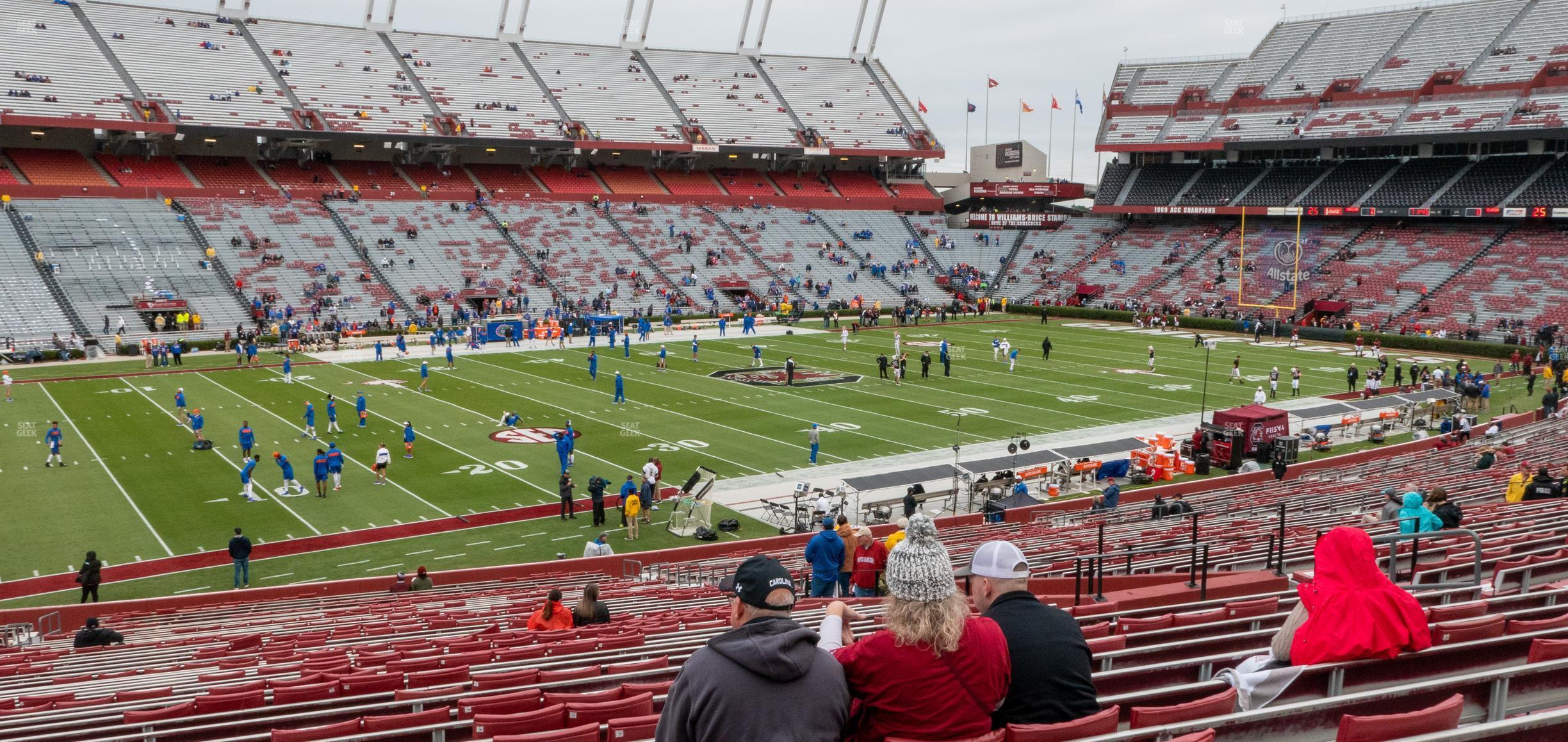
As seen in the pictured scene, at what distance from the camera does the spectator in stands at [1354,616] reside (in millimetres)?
4777

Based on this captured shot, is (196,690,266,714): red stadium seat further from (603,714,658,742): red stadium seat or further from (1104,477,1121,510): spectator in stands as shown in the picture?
(1104,477,1121,510): spectator in stands

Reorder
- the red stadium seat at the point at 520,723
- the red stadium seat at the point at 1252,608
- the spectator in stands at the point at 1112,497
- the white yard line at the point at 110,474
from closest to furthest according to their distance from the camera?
the red stadium seat at the point at 520,723
the red stadium seat at the point at 1252,608
the white yard line at the point at 110,474
the spectator in stands at the point at 1112,497

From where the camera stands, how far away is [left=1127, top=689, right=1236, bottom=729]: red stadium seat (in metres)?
4.07

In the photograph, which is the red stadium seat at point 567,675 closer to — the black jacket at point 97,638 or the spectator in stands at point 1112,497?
the black jacket at point 97,638

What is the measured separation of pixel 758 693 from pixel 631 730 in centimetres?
154

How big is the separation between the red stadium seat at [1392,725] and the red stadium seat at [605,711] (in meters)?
3.00

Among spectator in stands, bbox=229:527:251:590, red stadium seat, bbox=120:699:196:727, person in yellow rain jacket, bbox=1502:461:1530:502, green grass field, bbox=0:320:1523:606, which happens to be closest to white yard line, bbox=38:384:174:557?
green grass field, bbox=0:320:1523:606

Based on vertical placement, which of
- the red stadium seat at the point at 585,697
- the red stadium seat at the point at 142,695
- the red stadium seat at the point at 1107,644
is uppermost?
the red stadium seat at the point at 1107,644

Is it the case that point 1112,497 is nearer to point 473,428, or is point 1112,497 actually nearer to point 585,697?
point 473,428

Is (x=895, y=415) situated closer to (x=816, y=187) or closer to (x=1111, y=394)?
(x=1111, y=394)

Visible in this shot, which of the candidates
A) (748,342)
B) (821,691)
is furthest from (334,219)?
(821,691)

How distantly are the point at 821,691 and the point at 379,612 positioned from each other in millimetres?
11901


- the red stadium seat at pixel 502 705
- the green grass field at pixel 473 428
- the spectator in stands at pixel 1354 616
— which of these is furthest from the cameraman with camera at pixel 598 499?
the spectator in stands at pixel 1354 616

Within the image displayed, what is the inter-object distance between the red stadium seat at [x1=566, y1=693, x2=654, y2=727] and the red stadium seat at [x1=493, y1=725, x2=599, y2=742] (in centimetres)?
45
